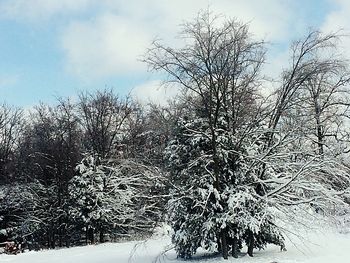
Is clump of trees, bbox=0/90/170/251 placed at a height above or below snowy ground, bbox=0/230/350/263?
above

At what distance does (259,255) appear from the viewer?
15656 mm

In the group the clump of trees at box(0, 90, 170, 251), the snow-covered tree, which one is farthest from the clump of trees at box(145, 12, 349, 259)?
the snow-covered tree

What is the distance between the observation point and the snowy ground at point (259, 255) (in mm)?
14477

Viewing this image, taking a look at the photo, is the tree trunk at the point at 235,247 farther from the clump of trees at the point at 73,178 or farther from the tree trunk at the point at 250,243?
the clump of trees at the point at 73,178

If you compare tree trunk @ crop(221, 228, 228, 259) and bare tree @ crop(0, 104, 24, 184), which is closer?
tree trunk @ crop(221, 228, 228, 259)

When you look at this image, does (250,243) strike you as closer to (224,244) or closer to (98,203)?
(224,244)

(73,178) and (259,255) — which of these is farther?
(73,178)

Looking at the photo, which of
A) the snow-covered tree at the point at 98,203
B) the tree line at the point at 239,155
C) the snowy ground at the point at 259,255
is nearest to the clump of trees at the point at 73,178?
the snow-covered tree at the point at 98,203

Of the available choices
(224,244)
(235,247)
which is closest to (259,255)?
(235,247)

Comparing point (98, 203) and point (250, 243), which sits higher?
point (98, 203)

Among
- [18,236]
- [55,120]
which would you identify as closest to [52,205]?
[18,236]

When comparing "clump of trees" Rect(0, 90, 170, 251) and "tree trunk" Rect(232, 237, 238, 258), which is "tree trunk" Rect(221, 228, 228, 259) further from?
"clump of trees" Rect(0, 90, 170, 251)

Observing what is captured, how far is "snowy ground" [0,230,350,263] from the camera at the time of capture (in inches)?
570

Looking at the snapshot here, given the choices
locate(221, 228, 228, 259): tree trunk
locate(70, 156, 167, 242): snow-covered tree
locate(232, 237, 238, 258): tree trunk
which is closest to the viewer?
locate(221, 228, 228, 259): tree trunk
